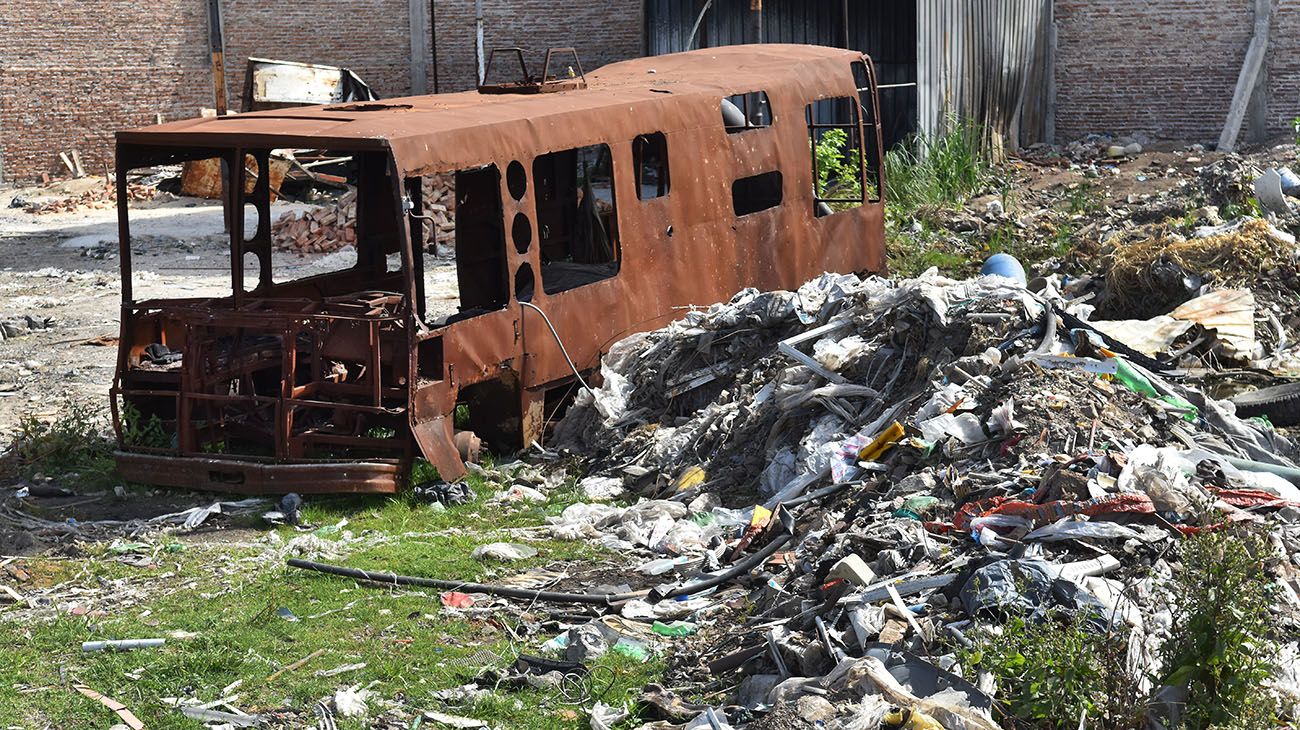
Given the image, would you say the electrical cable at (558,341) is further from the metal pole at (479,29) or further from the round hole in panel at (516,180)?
the metal pole at (479,29)

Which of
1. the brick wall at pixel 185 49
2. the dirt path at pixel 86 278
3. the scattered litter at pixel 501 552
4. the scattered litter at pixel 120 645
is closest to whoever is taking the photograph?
the scattered litter at pixel 120 645

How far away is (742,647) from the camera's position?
5996 millimetres

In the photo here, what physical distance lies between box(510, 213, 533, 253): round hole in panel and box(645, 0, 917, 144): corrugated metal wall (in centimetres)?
1197

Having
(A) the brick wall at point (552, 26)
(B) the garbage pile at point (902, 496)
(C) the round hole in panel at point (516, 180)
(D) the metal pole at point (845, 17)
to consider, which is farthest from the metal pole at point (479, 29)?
(C) the round hole in panel at point (516, 180)

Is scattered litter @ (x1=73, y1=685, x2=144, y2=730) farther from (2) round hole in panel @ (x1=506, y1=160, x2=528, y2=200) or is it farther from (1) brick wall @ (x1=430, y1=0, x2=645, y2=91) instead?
(1) brick wall @ (x1=430, y1=0, x2=645, y2=91)

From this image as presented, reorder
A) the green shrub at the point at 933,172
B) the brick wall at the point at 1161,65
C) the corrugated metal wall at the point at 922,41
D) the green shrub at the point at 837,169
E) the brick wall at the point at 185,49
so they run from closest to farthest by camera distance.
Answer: the green shrub at the point at 837,169 → the green shrub at the point at 933,172 → the corrugated metal wall at the point at 922,41 → the brick wall at the point at 1161,65 → the brick wall at the point at 185,49

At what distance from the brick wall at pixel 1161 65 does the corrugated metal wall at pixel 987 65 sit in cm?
51

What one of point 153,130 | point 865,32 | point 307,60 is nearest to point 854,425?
point 153,130

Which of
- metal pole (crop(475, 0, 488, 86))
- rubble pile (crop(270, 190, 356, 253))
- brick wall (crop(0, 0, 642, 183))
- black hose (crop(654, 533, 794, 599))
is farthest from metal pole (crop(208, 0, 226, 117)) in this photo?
black hose (crop(654, 533, 794, 599))

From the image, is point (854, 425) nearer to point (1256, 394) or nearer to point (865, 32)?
point (1256, 394)

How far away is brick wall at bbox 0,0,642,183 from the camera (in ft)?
79.2

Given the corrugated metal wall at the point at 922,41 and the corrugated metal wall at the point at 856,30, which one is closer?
the corrugated metal wall at the point at 922,41

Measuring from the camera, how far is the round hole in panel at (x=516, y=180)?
8969 mm

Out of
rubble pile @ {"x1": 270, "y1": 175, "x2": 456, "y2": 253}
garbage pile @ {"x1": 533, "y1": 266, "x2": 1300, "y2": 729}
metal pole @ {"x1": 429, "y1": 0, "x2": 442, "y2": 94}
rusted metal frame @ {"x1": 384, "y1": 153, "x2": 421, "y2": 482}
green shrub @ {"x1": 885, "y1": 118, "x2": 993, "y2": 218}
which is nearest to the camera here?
garbage pile @ {"x1": 533, "y1": 266, "x2": 1300, "y2": 729}
